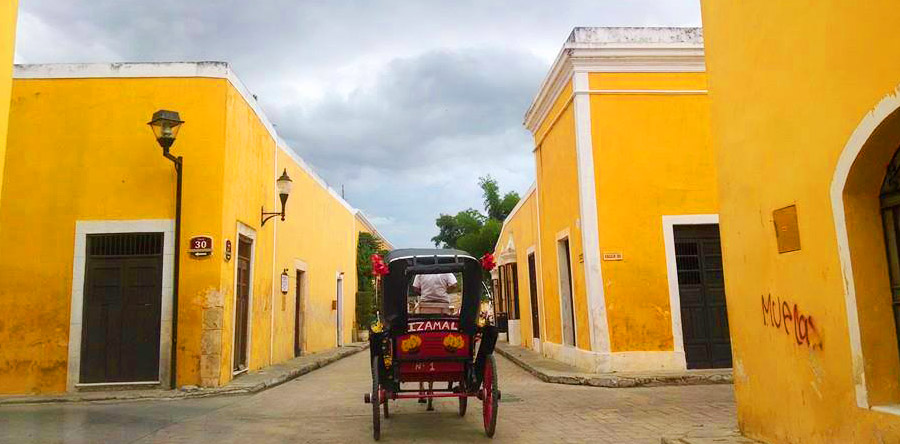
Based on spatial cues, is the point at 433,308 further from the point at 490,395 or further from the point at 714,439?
the point at 714,439

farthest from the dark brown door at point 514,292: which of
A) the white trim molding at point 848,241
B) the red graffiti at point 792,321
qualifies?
the white trim molding at point 848,241

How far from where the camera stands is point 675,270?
1075cm

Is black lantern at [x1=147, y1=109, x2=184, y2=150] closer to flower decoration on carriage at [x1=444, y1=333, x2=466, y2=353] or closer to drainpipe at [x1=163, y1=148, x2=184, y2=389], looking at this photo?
drainpipe at [x1=163, y1=148, x2=184, y2=389]

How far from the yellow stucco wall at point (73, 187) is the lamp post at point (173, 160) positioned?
0.15 m

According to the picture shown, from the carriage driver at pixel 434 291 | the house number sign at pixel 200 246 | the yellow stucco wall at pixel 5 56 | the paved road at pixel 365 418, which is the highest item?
the yellow stucco wall at pixel 5 56

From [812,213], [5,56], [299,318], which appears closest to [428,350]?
[812,213]

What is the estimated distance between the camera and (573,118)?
11250mm

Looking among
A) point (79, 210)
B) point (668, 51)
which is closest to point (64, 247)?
point (79, 210)

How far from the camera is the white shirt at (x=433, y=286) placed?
7.16m

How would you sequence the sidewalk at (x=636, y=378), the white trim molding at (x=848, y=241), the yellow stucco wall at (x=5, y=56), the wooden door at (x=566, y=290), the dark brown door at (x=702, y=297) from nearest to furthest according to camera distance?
the white trim molding at (x=848, y=241), the yellow stucco wall at (x=5, y=56), the sidewalk at (x=636, y=378), the dark brown door at (x=702, y=297), the wooden door at (x=566, y=290)

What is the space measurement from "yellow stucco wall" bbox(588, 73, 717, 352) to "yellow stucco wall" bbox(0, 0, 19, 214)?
8285 mm

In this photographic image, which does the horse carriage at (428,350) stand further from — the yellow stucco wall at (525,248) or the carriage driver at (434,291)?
the yellow stucco wall at (525,248)

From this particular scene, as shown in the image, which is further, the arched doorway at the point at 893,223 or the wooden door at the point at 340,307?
the wooden door at the point at 340,307

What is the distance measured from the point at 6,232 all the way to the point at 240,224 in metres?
3.47
